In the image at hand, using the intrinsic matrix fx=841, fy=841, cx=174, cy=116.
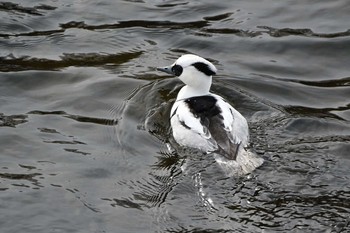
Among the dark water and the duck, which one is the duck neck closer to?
the duck

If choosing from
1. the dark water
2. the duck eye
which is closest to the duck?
the duck eye

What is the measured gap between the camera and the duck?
29.2 ft

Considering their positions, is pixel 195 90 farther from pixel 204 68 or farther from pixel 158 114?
pixel 158 114

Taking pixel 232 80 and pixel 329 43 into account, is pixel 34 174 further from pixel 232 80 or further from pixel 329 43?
pixel 329 43

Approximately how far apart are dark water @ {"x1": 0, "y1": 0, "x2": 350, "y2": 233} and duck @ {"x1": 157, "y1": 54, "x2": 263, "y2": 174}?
19 cm

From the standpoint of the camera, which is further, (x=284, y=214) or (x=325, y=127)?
(x=325, y=127)

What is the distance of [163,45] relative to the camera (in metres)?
11.9

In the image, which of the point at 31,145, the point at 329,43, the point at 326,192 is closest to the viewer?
the point at 326,192

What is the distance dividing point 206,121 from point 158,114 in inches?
40.1

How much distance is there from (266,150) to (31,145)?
260 centimetres

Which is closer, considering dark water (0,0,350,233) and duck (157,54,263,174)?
dark water (0,0,350,233)

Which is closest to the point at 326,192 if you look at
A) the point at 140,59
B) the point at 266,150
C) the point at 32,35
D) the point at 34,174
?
the point at 266,150

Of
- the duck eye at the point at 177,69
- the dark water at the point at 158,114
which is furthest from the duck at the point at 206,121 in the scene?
the dark water at the point at 158,114

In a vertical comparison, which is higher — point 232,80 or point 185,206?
point 232,80
